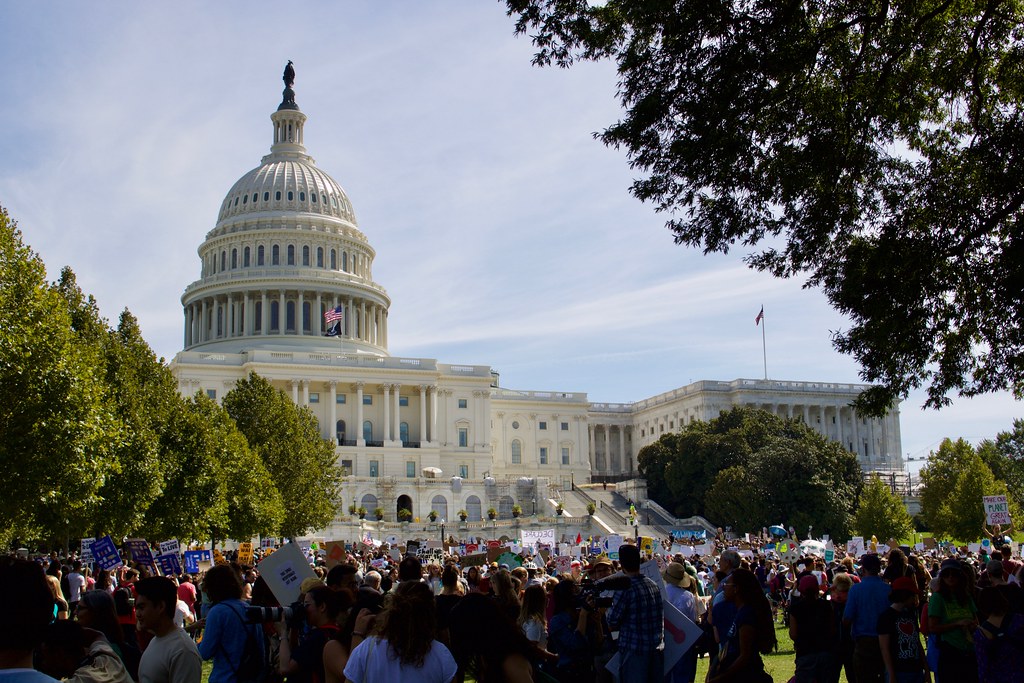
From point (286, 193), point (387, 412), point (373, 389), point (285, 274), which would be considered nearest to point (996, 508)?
point (387, 412)

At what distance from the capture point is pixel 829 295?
1738 cm

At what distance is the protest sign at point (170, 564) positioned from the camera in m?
25.3

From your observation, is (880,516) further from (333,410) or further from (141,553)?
(141,553)

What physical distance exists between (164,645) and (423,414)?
102 meters

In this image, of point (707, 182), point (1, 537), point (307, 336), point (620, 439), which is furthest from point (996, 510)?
point (620, 439)

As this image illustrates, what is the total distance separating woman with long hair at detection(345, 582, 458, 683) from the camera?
7227 mm

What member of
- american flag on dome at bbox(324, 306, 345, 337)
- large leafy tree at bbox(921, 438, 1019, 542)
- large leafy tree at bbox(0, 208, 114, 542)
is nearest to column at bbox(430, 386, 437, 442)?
american flag on dome at bbox(324, 306, 345, 337)

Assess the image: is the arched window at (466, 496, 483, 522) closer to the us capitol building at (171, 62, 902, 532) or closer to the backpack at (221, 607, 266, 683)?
the us capitol building at (171, 62, 902, 532)

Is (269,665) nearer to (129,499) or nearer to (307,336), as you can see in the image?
(129,499)

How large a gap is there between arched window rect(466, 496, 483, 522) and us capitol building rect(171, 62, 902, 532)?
17cm

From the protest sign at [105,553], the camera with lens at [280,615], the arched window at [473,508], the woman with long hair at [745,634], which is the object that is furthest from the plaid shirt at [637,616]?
the arched window at [473,508]

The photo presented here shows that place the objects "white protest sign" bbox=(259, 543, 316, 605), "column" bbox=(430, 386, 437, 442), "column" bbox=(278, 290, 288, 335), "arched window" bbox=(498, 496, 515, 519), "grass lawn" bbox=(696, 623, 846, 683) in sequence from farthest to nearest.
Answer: "column" bbox=(278, 290, 288, 335), "column" bbox=(430, 386, 437, 442), "arched window" bbox=(498, 496, 515, 519), "grass lawn" bbox=(696, 623, 846, 683), "white protest sign" bbox=(259, 543, 316, 605)

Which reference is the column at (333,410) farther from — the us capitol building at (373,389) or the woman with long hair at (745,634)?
the woman with long hair at (745,634)

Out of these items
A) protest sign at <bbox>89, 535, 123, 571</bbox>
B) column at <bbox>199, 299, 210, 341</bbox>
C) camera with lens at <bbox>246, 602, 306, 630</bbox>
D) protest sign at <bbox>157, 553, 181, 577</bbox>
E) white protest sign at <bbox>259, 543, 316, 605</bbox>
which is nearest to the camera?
camera with lens at <bbox>246, 602, 306, 630</bbox>
